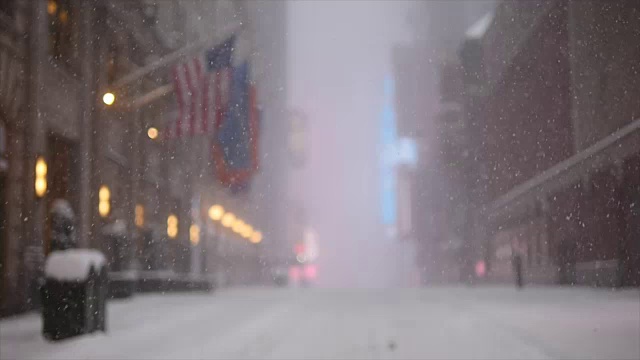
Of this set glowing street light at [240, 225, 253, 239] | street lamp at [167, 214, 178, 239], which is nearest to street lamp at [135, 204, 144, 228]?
street lamp at [167, 214, 178, 239]

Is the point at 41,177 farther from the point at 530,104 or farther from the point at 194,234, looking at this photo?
the point at 530,104

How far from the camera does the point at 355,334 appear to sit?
10.7 meters

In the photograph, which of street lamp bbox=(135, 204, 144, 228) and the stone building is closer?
the stone building

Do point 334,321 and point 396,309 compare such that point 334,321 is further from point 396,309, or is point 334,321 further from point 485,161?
point 485,161

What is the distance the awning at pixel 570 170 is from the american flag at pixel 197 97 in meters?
12.6

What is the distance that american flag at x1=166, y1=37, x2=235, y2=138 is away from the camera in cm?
1991

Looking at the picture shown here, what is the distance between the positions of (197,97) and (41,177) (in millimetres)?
4355

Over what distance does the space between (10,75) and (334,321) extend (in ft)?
29.0

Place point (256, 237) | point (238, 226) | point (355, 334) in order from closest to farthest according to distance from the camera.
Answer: point (355, 334)
point (238, 226)
point (256, 237)

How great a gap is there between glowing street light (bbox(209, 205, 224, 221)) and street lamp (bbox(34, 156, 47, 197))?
34.3m

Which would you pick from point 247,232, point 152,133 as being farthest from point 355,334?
point 247,232

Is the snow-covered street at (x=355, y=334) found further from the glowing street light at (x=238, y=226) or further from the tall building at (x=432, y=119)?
the glowing street light at (x=238, y=226)

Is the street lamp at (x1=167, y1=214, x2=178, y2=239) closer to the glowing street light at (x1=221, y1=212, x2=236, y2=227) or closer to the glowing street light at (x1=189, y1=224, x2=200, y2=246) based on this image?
the glowing street light at (x1=189, y1=224, x2=200, y2=246)

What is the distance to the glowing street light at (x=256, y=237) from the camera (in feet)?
265
